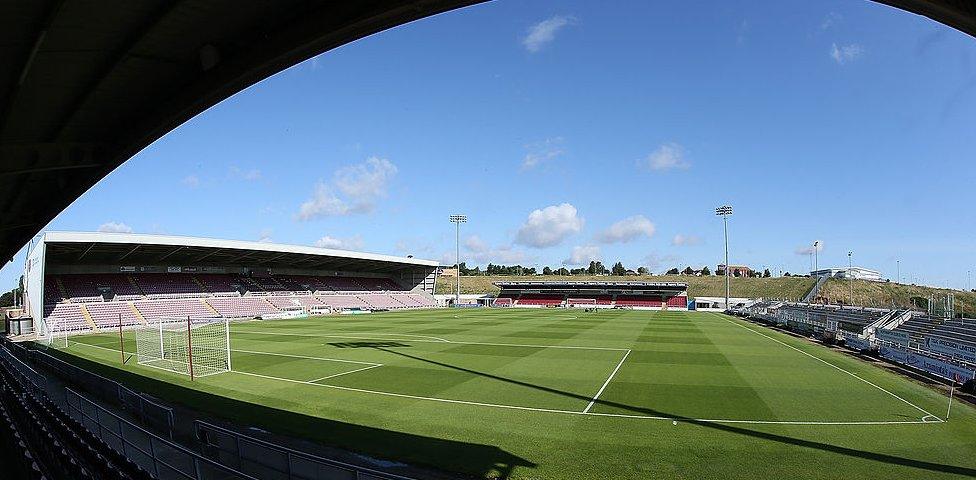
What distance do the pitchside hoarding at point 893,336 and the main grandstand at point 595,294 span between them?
5486 cm

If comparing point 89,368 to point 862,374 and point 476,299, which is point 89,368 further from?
point 476,299

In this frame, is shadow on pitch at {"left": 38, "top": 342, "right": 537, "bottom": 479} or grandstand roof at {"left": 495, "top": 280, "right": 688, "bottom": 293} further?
grandstand roof at {"left": 495, "top": 280, "right": 688, "bottom": 293}

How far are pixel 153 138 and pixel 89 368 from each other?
62.5ft

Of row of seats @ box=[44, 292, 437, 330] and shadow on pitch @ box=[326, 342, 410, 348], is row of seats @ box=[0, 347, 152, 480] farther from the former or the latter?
row of seats @ box=[44, 292, 437, 330]

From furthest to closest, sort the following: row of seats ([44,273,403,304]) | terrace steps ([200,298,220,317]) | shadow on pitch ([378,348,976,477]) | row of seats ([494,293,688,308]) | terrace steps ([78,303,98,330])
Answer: row of seats ([494,293,688,308])
terrace steps ([200,298,220,317])
row of seats ([44,273,403,304])
terrace steps ([78,303,98,330])
shadow on pitch ([378,348,976,477])

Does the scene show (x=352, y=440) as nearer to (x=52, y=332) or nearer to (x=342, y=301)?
(x=52, y=332)

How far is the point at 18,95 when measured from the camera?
734 cm

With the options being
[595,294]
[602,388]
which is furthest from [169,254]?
[595,294]

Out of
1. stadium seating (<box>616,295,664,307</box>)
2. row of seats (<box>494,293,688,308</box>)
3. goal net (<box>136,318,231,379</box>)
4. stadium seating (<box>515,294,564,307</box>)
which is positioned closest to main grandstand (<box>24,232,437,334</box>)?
goal net (<box>136,318,231,379</box>)

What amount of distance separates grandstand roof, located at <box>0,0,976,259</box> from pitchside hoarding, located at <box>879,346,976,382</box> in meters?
19.0

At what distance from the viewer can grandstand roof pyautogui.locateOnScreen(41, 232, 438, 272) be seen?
141 ft

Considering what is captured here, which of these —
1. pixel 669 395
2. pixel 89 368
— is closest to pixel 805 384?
pixel 669 395

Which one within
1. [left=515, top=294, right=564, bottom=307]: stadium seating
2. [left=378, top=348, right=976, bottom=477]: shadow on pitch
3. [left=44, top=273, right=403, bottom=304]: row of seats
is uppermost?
[left=44, top=273, right=403, bottom=304]: row of seats

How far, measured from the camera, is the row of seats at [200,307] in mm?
44594
